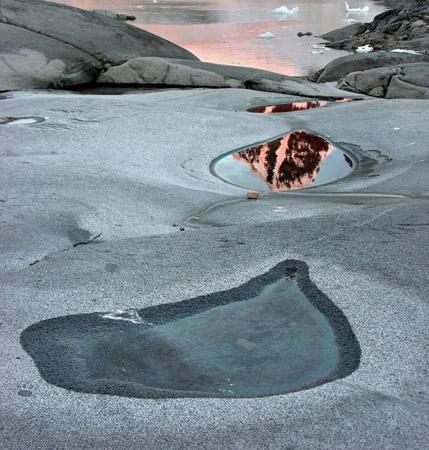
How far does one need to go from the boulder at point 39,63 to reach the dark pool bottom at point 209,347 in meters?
9.14

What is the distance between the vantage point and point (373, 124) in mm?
8484

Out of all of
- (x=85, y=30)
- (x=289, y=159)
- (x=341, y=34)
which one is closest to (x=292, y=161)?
(x=289, y=159)

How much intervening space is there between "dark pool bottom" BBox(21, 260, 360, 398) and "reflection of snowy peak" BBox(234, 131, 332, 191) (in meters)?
3.25

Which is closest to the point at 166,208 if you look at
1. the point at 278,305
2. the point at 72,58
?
the point at 278,305

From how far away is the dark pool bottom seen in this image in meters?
2.73

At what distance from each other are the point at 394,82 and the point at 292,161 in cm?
595

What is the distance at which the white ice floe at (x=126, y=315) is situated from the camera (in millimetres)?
3244

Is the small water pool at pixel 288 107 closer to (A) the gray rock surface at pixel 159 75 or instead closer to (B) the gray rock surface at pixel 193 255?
(B) the gray rock surface at pixel 193 255

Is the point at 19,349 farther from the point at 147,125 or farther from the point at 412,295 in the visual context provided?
the point at 147,125

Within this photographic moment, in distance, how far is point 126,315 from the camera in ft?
10.8

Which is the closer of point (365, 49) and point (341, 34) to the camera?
point (365, 49)

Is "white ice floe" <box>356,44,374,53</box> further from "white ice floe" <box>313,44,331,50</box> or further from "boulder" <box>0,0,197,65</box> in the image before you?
"boulder" <box>0,0,197,65</box>

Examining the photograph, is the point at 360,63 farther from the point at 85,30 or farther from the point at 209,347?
the point at 209,347

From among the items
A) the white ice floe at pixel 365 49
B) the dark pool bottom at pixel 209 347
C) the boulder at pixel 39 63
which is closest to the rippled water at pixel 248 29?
the white ice floe at pixel 365 49
